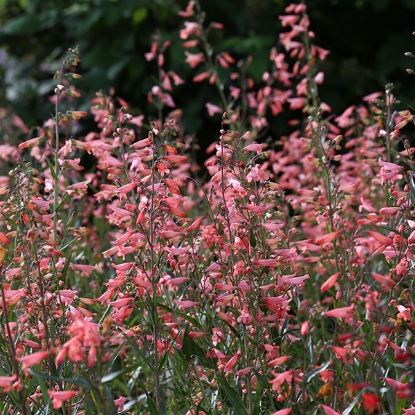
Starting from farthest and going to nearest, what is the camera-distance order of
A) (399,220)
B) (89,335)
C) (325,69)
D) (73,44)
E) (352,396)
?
(73,44) → (325,69) → (399,220) → (352,396) → (89,335)

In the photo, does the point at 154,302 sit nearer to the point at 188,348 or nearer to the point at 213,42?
the point at 188,348

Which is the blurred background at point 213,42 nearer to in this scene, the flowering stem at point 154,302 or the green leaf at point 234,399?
the flowering stem at point 154,302

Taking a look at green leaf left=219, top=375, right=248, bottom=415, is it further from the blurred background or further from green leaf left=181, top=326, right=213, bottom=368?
the blurred background

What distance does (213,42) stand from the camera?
843cm

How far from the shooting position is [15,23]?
8.73 m

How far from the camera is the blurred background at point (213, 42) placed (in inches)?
313

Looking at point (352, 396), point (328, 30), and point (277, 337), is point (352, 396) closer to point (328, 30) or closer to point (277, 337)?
point (277, 337)

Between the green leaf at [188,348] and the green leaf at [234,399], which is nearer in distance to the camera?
the green leaf at [234,399]

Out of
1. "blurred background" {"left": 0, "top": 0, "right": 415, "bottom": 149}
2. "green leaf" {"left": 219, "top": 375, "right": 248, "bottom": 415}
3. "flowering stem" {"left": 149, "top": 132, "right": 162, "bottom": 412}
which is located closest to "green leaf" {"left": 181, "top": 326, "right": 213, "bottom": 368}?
"flowering stem" {"left": 149, "top": 132, "right": 162, "bottom": 412}

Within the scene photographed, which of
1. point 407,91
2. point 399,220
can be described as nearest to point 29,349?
point 399,220

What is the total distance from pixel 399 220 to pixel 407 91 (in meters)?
5.05

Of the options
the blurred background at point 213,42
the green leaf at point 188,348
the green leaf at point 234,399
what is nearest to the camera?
the green leaf at point 234,399

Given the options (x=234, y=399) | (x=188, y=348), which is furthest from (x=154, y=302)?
(x=234, y=399)

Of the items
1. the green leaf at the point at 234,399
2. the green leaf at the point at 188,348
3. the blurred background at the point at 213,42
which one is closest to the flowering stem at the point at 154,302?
the green leaf at the point at 188,348
